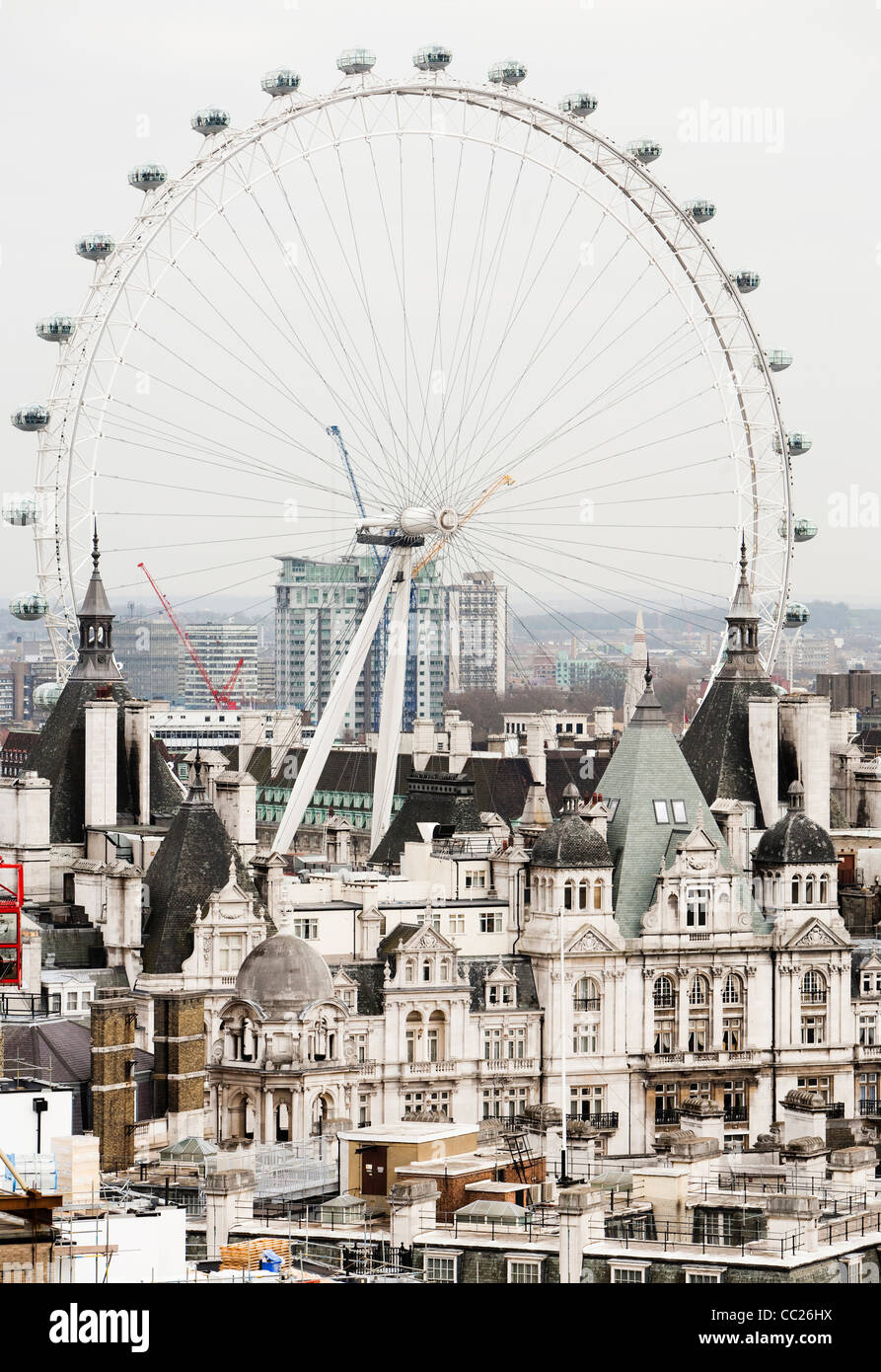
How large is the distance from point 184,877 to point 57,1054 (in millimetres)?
18604

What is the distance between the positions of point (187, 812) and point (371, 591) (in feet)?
88.5

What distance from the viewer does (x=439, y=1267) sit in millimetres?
86562

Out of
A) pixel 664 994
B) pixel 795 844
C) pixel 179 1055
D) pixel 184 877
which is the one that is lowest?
pixel 179 1055

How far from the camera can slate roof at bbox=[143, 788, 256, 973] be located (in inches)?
5002

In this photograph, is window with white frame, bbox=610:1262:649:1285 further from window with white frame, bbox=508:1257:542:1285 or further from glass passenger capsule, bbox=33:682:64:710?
glass passenger capsule, bbox=33:682:64:710

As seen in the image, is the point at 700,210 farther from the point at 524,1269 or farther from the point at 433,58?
the point at 524,1269

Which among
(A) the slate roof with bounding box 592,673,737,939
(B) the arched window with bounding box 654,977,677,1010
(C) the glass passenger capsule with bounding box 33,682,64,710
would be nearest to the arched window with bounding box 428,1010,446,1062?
(A) the slate roof with bounding box 592,673,737,939

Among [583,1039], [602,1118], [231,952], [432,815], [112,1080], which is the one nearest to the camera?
[112,1080]

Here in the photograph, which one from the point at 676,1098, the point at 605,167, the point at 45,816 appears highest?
the point at 605,167

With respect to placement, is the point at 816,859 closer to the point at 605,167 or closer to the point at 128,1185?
the point at 605,167

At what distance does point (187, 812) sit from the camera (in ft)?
427

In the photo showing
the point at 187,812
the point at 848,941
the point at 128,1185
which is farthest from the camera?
the point at 848,941

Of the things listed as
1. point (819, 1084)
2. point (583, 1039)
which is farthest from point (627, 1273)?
point (819, 1084)
